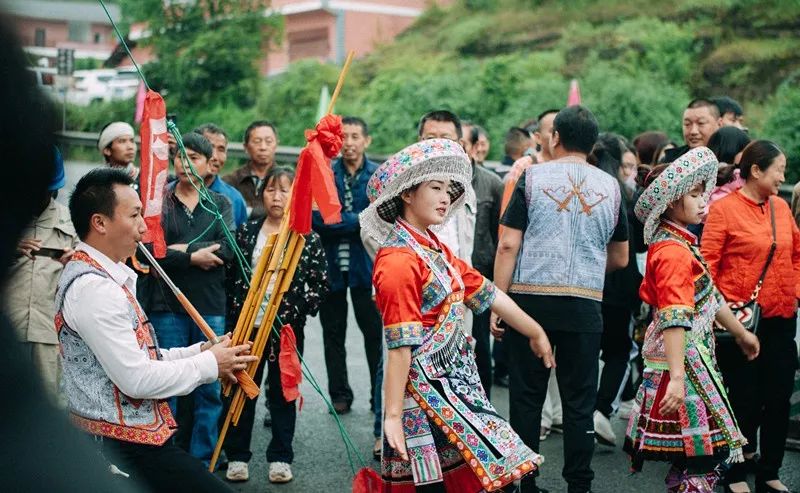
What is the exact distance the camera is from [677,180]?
15.0 ft

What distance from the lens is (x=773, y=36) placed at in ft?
69.1

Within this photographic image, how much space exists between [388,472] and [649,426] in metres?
1.40

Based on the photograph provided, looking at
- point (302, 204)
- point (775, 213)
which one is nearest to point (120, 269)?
point (302, 204)

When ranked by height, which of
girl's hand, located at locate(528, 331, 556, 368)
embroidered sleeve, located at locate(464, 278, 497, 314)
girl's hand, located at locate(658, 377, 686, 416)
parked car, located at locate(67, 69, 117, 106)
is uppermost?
parked car, located at locate(67, 69, 117, 106)

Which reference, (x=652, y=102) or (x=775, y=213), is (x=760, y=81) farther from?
(x=775, y=213)

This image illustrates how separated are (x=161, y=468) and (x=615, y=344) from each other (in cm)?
382

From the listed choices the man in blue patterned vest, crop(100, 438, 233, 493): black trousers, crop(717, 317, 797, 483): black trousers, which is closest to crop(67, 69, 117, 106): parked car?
crop(100, 438, 233, 493): black trousers

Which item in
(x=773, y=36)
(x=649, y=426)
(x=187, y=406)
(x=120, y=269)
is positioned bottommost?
(x=187, y=406)

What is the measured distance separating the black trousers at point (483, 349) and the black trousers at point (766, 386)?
1508 millimetres

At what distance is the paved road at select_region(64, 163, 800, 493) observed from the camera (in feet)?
17.9

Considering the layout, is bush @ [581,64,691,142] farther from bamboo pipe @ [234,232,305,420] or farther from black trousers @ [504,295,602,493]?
bamboo pipe @ [234,232,305,420]

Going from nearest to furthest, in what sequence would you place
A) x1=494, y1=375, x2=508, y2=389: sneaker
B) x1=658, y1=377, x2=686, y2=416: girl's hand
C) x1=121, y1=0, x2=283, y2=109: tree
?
x1=658, y1=377, x2=686, y2=416: girl's hand, x1=494, y1=375, x2=508, y2=389: sneaker, x1=121, y1=0, x2=283, y2=109: tree

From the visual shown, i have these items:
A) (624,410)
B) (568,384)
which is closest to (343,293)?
(624,410)

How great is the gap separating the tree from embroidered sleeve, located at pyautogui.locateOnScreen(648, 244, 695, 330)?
68.7 feet
